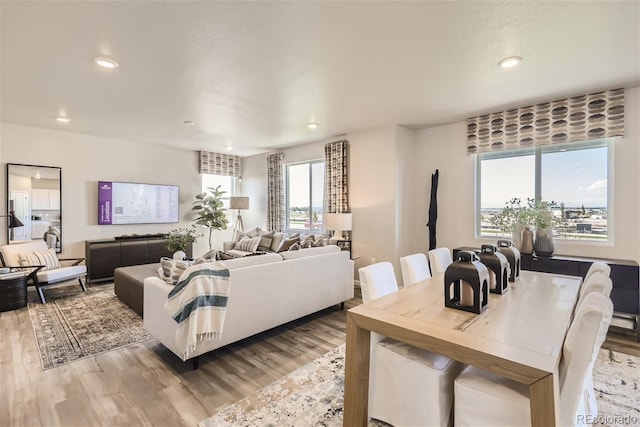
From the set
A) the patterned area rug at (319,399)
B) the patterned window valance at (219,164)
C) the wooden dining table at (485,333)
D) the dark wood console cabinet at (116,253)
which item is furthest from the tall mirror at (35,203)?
the wooden dining table at (485,333)

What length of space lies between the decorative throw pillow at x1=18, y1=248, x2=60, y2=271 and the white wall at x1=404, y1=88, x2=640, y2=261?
5.60m

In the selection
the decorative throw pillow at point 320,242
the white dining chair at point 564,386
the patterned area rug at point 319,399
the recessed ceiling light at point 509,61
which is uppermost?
the recessed ceiling light at point 509,61

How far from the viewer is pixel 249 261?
2785 mm

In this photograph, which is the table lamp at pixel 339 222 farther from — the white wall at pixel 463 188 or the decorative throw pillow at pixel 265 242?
the decorative throw pillow at pixel 265 242

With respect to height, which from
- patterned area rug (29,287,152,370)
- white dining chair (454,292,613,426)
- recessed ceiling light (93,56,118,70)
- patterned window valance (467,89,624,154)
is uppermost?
recessed ceiling light (93,56,118,70)

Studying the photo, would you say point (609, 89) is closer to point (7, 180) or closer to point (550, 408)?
point (550, 408)

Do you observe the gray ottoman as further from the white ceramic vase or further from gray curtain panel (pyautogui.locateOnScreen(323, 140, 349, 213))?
the white ceramic vase

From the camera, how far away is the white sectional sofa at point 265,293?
8.38ft

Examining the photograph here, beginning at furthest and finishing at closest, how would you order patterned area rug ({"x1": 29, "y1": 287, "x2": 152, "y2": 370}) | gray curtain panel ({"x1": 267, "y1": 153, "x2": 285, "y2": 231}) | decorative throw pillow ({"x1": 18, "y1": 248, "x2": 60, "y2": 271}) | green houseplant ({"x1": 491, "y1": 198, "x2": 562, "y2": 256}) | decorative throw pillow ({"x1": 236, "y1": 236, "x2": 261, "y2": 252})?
gray curtain panel ({"x1": 267, "y1": 153, "x2": 285, "y2": 231}) → decorative throw pillow ({"x1": 236, "y1": 236, "x2": 261, "y2": 252}) → decorative throw pillow ({"x1": 18, "y1": 248, "x2": 60, "y2": 271}) → green houseplant ({"x1": 491, "y1": 198, "x2": 562, "y2": 256}) → patterned area rug ({"x1": 29, "y1": 287, "x2": 152, "y2": 370})

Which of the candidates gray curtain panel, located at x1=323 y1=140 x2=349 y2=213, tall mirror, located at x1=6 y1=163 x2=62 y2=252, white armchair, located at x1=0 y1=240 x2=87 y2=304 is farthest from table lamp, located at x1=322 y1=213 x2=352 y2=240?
tall mirror, located at x1=6 y1=163 x2=62 y2=252

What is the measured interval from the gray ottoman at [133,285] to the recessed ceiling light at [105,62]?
7.62ft

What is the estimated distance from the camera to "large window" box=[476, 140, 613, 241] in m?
3.47

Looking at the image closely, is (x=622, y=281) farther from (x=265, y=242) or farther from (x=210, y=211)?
(x=210, y=211)

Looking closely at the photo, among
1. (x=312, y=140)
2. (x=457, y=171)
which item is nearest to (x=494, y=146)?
(x=457, y=171)
